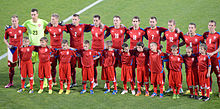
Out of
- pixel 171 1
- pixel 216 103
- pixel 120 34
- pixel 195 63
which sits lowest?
pixel 216 103

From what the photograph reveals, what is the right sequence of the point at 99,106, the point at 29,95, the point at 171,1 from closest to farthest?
the point at 99,106 → the point at 29,95 → the point at 171,1

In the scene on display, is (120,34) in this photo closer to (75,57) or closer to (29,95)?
(75,57)

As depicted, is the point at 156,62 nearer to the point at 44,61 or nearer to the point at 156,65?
the point at 156,65

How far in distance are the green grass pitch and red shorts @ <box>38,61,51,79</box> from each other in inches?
20.4

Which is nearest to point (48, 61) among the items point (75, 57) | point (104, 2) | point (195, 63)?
point (75, 57)

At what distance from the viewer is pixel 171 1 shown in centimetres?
2048

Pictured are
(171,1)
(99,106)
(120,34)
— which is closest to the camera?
(99,106)

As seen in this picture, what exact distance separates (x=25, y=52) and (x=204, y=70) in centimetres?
506

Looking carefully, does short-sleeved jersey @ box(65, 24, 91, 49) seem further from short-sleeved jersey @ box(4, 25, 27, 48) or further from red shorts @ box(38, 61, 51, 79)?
short-sleeved jersey @ box(4, 25, 27, 48)

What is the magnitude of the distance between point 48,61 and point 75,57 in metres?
0.83

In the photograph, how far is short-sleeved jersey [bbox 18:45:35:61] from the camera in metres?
11.7

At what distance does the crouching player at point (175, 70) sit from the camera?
1125cm

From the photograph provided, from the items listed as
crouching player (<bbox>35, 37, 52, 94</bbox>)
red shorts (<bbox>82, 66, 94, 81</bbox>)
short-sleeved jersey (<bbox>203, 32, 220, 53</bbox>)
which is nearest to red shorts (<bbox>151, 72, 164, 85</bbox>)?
short-sleeved jersey (<bbox>203, 32, 220, 53</bbox>)

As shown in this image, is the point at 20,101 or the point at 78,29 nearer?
the point at 20,101
